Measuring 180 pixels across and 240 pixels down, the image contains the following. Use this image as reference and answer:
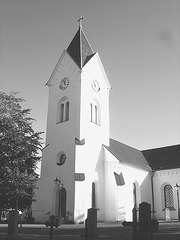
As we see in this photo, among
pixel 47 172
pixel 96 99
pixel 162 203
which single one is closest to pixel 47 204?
pixel 47 172

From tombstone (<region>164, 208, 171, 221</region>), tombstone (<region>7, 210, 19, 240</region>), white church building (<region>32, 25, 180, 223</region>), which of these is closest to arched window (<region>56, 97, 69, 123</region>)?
white church building (<region>32, 25, 180, 223</region>)

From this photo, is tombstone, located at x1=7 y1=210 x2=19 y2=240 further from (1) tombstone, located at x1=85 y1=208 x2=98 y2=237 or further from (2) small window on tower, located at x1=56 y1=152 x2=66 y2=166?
(2) small window on tower, located at x1=56 y1=152 x2=66 y2=166


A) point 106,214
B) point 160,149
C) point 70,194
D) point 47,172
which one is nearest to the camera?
point 70,194

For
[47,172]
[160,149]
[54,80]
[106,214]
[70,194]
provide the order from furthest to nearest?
[160,149] < [54,80] < [47,172] < [106,214] < [70,194]

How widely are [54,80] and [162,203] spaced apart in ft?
68.9

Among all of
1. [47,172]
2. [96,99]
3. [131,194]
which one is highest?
[96,99]

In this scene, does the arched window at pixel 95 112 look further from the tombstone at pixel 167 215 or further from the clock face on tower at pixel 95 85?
the tombstone at pixel 167 215

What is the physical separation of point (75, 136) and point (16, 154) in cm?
626

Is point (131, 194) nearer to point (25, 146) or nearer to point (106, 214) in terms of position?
point (106, 214)

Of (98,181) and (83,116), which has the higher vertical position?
(83,116)

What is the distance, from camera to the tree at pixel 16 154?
939 inches

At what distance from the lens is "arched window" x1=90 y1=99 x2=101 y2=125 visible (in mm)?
30312

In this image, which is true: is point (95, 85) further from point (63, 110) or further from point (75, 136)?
point (75, 136)

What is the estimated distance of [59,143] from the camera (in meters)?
28.6
